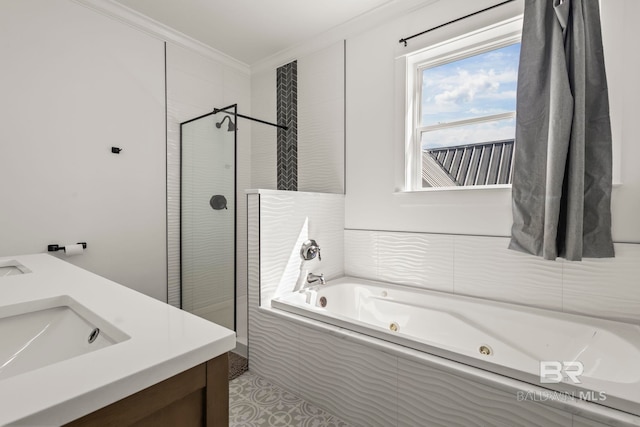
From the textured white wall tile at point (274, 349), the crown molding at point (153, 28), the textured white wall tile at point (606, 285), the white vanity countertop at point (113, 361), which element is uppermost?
the crown molding at point (153, 28)

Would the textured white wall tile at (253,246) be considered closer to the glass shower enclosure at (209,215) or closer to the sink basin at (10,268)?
the glass shower enclosure at (209,215)

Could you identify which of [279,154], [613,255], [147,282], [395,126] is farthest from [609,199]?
[147,282]

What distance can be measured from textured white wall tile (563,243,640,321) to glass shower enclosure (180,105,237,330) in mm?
2072

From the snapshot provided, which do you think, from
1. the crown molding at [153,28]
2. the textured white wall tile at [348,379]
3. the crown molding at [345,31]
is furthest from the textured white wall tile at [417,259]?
the crown molding at [153,28]

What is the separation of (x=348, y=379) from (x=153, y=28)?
9.53 feet

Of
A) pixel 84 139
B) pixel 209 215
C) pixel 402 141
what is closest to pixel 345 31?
pixel 402 141

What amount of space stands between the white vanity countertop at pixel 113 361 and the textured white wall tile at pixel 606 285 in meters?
1.85

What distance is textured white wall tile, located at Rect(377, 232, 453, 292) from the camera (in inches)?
82.9

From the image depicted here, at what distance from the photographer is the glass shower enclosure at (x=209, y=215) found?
7.55 ft

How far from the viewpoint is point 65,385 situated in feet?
1.63

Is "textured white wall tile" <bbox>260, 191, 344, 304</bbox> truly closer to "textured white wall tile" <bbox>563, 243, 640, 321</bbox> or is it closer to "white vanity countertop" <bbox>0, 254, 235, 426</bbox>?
"white vanity countertop" <bbox>0, 254, 235, 426</bbox>

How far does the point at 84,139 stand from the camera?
2180mm
